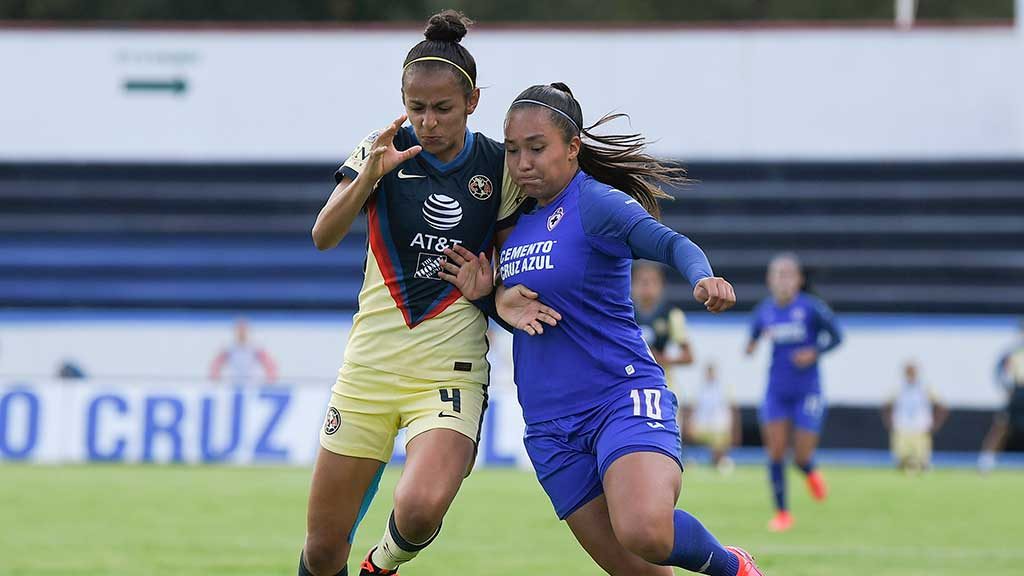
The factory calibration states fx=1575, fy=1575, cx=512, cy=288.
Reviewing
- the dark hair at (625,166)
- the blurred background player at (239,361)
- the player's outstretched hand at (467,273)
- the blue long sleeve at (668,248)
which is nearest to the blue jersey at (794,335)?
the dark hair at (625,166)

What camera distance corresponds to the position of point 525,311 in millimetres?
6367

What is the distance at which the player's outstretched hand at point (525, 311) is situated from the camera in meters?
6.31

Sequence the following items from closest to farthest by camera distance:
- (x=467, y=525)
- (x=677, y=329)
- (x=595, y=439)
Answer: (x=595, y=439) → (x=467, y=525) → (x=677, y=329)

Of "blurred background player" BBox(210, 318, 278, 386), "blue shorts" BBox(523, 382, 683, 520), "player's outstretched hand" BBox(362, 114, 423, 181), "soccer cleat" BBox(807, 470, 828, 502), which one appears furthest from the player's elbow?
"blurred background player" BBox(210, 318, 278, 386)

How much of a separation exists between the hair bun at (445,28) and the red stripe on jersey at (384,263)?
750 mm

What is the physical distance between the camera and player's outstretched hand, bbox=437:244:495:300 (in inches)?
259

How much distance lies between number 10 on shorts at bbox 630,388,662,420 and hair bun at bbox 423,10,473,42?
163 centimetres

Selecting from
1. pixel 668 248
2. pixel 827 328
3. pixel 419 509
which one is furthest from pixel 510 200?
pixel 827 328

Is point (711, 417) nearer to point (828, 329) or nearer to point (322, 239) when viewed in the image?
point (828, 329)

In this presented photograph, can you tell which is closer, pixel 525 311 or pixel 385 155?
pixel 385 155

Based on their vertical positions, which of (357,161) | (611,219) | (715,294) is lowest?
(715,294)

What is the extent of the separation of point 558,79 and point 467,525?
14.6 metres

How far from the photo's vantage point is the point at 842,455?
25422 mm

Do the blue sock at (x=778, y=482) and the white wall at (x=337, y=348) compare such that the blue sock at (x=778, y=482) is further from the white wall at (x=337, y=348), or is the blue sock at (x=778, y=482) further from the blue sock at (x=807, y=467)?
the white wall at (x=337, y=348)
